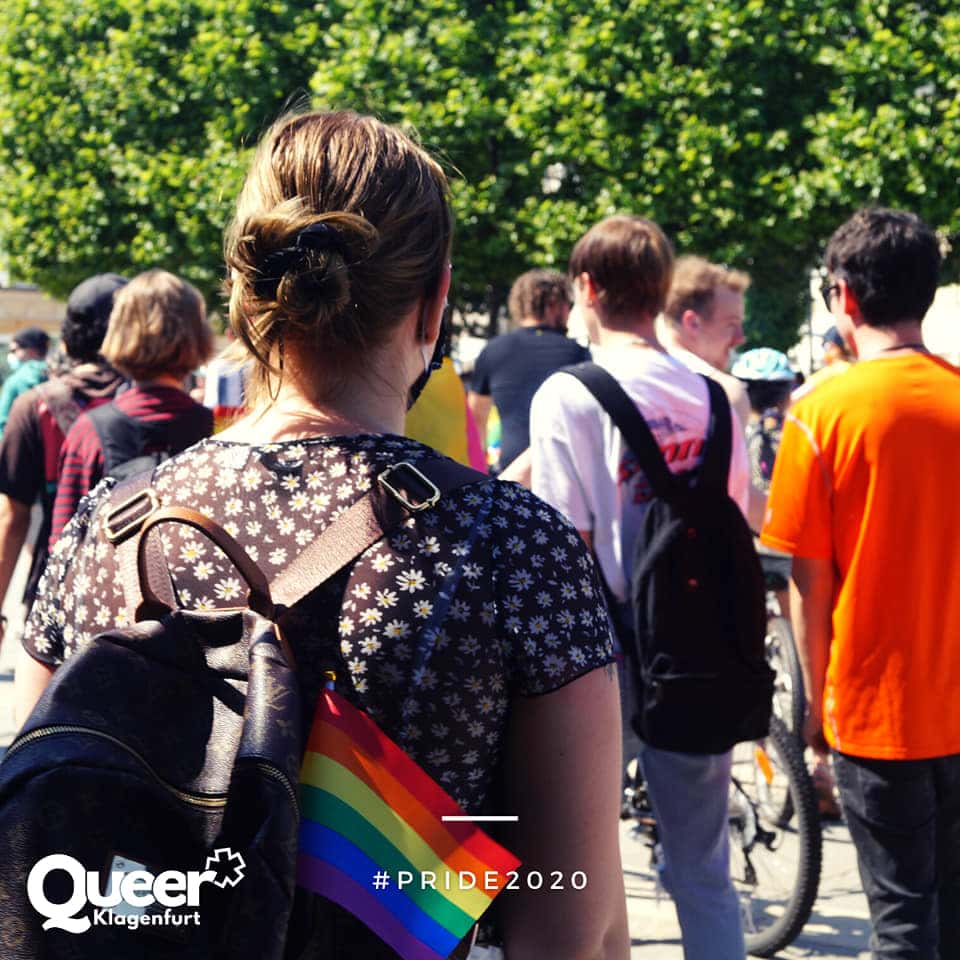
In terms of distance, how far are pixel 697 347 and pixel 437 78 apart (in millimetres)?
18184

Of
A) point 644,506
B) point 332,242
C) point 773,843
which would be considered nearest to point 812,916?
point 773,843

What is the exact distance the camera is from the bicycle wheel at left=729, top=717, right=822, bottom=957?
169 inches

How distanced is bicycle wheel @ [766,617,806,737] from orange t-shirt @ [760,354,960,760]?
2.26 meters

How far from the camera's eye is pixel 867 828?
319 centimetres

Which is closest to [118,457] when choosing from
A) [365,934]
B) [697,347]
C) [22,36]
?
[697,347]

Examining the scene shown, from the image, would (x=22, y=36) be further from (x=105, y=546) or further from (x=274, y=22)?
(x=105, y=546)

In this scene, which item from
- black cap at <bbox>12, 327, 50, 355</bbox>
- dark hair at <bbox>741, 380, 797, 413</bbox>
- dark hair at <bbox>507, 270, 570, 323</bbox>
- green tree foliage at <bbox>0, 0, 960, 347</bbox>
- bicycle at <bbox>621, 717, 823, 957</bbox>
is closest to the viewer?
bicycle at <bbox>621, 717, 823, 957</bbox>

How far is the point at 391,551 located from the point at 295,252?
0.36 m

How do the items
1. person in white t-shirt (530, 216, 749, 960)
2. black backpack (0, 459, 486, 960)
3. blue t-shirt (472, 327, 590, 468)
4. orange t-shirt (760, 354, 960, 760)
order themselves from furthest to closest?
blue t-shirt (472, 327, 590, 468), person in white t-shirt (530, 216, 749, 960), orange t-shirt (760, 354, 960, 760), black backpack (0, 459, 486, 960)

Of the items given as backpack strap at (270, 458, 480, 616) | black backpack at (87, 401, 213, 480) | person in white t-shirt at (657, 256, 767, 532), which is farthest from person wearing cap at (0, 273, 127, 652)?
backpack strap at (270, 458, 480, 616)

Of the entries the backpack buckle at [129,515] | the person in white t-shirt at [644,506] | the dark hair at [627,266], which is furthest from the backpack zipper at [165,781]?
the dark hair at [627,266]

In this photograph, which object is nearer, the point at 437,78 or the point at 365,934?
the point at 365,934

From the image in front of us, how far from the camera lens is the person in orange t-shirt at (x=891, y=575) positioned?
3.14 metres

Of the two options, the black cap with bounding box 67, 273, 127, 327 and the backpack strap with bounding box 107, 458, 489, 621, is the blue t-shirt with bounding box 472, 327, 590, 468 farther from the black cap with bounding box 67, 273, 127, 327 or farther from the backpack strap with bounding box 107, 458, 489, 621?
the backpack strap with bounding box 107, 458, 489, 621
